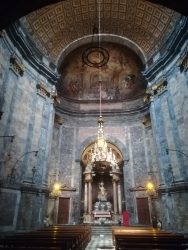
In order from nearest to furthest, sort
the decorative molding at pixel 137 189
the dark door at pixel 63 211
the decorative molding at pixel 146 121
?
the dark door at pixel 63 211, the decorative molding at pixel 137 189, the decorative molding at pixel 146 121

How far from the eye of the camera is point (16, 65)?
1266cm

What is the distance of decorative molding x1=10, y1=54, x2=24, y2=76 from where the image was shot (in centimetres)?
1222

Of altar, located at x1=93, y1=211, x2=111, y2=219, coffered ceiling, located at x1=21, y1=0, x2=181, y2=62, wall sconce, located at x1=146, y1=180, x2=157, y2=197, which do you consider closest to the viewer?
coffered ceiling, located at x1=21, y1=0, x2=181, y2=62

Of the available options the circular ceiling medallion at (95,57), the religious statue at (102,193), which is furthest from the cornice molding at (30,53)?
the religious statue at (102,193)

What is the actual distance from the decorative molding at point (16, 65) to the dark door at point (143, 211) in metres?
13.8

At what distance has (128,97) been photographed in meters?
21.6

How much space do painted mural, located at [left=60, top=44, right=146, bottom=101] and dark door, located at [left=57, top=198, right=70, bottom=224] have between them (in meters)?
10.4

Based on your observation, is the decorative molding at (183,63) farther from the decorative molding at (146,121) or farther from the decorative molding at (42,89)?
the decorative molding at (42,89)

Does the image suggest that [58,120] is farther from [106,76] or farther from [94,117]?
[106,76]

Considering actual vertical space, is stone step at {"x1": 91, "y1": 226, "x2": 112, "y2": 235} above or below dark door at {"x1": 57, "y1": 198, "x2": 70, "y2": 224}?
below

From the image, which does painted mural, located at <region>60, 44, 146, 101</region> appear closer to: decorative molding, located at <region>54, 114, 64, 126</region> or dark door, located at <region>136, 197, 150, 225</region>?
decorative molding, located at <region>54, 114, 64, 126</region>

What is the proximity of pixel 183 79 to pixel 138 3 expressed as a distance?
7244 mm

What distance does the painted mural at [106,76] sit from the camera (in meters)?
20.8

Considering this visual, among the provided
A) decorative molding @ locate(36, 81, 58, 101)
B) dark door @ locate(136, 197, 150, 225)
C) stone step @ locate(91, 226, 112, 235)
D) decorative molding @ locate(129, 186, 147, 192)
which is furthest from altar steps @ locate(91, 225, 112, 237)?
decorative molding @ locate(36, 81, 58, 101)
